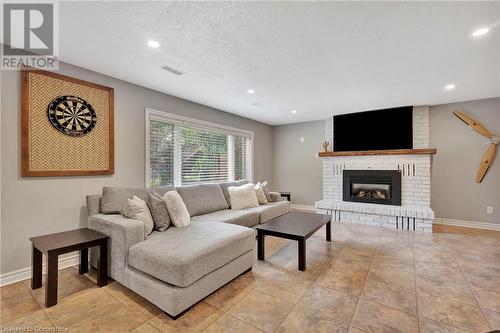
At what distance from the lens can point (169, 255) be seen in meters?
1.81

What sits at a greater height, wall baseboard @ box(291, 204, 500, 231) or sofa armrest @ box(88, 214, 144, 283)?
sofa armrest @ box(88, 214, 144, 283)

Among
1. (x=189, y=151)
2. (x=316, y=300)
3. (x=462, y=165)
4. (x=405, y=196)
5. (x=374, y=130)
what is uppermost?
(x=374, y=130)

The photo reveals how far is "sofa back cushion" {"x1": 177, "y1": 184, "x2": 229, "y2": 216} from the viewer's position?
334 centimetres

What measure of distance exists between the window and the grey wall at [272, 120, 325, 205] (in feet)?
4.29

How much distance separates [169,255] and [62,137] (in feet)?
6.31

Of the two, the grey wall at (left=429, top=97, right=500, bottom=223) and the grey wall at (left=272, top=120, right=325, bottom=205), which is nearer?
the grey wall at (left=429, top=97, right=500, bottom=223)

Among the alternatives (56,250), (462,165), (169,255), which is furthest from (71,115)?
(462,165)

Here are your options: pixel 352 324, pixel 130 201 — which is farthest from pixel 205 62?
pixel 352 324

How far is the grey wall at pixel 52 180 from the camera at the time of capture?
221 centimetres

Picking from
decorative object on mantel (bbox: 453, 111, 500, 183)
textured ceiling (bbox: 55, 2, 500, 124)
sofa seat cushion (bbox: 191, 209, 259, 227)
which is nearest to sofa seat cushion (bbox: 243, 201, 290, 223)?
sofa seat cushion (bbox: 191, 209, 259, 227)

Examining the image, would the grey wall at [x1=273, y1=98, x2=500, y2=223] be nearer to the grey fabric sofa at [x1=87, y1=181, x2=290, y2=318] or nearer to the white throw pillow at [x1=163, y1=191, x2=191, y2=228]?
the grey fabric sofa at [x1=87, y1=181, x2=290, y2=318]

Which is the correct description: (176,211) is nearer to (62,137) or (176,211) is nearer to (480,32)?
(62,137)

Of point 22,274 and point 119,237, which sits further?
point 22,274

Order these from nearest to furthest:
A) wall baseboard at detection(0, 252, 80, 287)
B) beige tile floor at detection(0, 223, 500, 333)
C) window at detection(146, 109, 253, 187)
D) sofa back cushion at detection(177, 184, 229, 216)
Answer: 1. beige tile floor at detection(0, 223, 500, 333)
2. wall baseboard at detection(0, 252, 80, 287)
3. sofa back cushion at detection(177, 184, 229, 216)
4. window at detection(146, 109, 253, 187)
